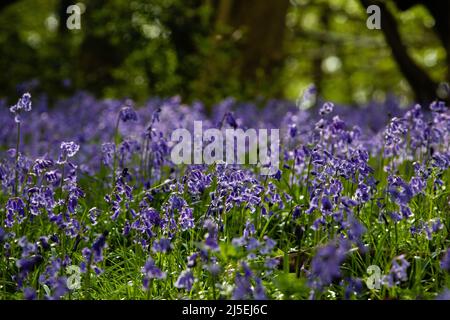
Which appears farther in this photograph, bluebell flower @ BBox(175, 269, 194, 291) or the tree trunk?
the tree trunk

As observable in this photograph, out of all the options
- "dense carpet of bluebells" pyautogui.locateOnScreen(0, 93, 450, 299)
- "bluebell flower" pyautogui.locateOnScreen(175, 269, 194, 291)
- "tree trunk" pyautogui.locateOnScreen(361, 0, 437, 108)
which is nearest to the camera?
"bluebell flower" pyautogui.locateOnScreen(175, 269, 194, 291)

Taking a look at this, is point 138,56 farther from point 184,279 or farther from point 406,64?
point 184,279

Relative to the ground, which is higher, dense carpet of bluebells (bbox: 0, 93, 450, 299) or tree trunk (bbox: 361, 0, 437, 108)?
tree trunk (bbox: 361, 0, 437, 108)

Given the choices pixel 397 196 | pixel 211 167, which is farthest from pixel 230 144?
pixel 397 196

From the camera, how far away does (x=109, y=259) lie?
428cm

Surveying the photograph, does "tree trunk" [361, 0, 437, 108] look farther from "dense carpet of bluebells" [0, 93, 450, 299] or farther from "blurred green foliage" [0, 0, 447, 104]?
"dense carpet of bluebells" [0, 93, 450, 299]

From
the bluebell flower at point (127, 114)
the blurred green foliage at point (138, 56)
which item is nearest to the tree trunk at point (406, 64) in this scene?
the blurred green foliage at point (138, 56)

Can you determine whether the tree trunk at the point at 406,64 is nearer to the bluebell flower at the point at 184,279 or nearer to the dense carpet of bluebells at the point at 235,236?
the dense carpet of bluebells at the point at 235,236

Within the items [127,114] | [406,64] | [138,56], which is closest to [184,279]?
[127,114]

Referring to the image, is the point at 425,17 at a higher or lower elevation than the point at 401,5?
higher

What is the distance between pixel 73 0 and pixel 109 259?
410 inches

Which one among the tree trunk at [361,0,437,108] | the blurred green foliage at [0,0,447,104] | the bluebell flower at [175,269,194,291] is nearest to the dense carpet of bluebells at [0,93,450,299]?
the bluebell flower at [175,269,194,291]

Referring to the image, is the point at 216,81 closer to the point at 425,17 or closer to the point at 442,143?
the point at 442,143

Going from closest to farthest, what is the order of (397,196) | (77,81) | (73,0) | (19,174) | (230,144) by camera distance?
(397,196) < (19,174) < (230,144) < (77,81) < (73,0)
